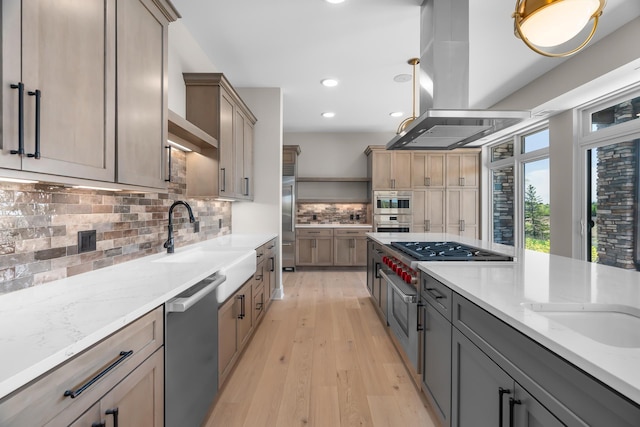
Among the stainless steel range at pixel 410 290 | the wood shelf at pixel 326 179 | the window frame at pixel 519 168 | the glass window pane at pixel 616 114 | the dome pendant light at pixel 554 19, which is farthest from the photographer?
the wood shelf at pixel 326 179

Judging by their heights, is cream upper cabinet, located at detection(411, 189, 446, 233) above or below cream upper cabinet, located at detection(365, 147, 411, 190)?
below

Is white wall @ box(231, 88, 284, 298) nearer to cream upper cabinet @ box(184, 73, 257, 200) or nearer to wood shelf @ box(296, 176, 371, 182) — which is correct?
cream upper cabinet @ box(184, 73, 257, 200)

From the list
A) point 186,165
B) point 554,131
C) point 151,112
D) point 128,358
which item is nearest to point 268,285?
point 186,165

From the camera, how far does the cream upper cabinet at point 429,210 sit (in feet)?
19.8

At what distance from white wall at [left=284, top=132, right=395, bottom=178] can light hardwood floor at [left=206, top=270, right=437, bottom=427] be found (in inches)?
142

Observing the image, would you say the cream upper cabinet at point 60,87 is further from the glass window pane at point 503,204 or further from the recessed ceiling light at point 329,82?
the glass window pane at point 503,204

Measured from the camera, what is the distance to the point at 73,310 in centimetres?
104

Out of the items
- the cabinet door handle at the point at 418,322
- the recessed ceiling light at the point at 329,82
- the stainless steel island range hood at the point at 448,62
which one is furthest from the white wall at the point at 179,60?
the cabinet door handle at the point at 418,322

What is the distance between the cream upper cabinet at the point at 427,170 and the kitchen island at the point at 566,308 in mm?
4275

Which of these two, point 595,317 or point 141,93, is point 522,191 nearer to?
point 595,317

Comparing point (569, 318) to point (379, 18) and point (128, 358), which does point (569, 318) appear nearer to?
point (128, 358)

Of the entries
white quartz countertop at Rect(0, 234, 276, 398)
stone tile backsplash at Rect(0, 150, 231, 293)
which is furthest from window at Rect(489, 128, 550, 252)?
stone tile backsplash at Rect(0, 150, 231, 293)

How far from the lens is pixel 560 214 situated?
4.14m

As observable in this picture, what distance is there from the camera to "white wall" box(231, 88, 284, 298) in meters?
4.16
